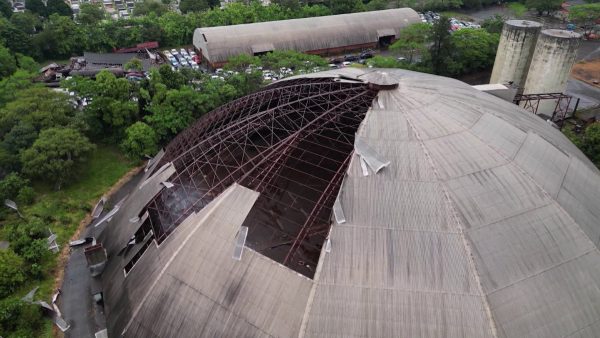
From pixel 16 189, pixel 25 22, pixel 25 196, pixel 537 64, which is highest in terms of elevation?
pixel 25 22

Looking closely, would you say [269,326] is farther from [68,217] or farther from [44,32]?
[44,32]

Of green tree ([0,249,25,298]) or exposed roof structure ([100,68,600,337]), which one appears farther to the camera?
green tree ([0,249,25,298])

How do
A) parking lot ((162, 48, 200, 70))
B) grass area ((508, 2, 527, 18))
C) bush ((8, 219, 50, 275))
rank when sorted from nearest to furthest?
bush ((8, 219, 50, 275)), parking lot ((162, 48, 200, 70)), grass area ((508, 2, 527, 18))

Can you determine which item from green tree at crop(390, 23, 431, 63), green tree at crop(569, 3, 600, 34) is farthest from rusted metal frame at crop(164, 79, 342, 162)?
green tree at crop(569, 3, 600, 34)

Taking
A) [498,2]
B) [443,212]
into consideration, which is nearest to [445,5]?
[498,2]

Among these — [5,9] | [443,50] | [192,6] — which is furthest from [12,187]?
[192,6]

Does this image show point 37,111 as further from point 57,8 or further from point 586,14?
point 586,14

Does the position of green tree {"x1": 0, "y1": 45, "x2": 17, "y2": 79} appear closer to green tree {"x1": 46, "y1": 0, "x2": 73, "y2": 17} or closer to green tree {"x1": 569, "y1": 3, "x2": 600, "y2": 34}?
green tree {"x1": 46, "y1": 0, "x2": 73, "y2": 17}
